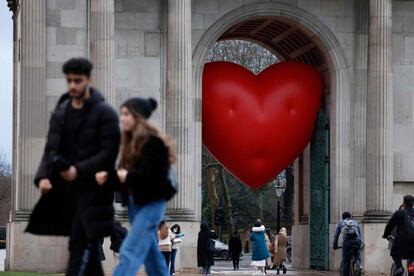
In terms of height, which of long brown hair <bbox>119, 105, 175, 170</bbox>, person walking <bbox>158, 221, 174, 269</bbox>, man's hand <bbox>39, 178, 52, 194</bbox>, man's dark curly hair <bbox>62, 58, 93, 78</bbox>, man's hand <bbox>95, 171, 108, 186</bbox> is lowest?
person walking <bbox>158, 221, 174, 269</bbox>

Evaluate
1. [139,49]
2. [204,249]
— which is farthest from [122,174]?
[139,49]

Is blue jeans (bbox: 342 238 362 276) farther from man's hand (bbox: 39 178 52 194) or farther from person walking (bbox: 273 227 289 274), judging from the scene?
man's hand (bbox: 39 178 52 194)

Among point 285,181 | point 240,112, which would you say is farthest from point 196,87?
point 285,181

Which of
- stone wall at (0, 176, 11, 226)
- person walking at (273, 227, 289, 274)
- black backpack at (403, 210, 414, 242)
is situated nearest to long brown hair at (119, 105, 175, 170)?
black backpack at (403, 210, 414, 242)

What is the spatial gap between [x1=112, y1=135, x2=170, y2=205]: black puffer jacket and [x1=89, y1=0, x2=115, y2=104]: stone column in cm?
2257

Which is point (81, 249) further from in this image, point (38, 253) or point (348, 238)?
point (38, 253)

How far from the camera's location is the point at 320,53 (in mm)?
38438

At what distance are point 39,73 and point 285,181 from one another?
49161mm

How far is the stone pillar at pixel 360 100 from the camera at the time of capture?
1480 inches

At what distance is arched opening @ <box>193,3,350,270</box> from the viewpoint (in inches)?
1470

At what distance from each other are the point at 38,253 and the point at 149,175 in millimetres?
23049

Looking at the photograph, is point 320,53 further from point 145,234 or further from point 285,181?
point 285,181

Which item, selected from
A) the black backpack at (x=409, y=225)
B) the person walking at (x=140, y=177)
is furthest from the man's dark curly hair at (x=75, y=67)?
the black backpack at (x=409, y=225)

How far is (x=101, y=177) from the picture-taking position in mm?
12047
